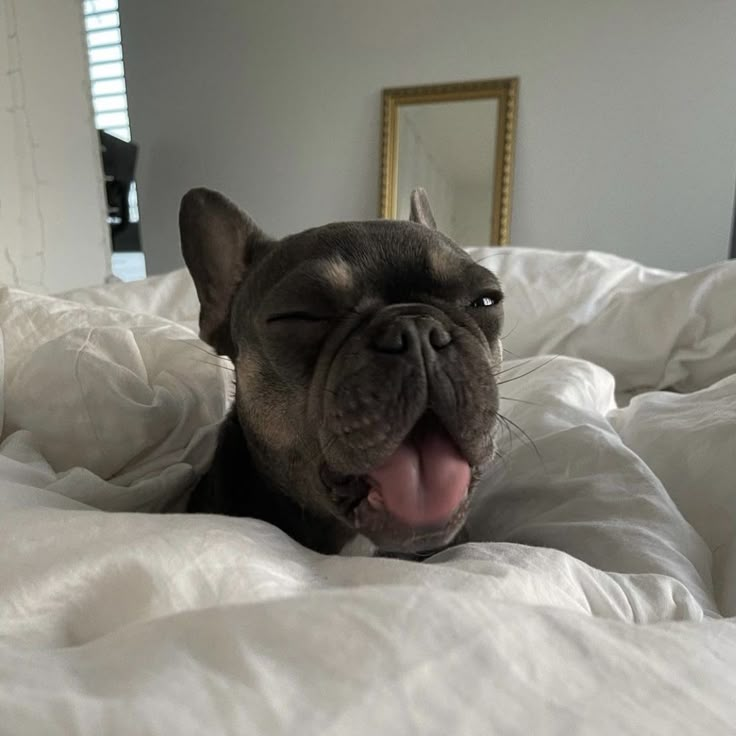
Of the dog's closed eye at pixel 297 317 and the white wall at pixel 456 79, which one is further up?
the white wall at pixel 456 79

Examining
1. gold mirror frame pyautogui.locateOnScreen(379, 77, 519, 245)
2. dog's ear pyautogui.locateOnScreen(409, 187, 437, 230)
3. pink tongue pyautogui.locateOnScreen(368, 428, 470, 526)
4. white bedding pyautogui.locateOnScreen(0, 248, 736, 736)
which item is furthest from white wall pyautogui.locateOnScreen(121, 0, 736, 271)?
pink tongue pyautogui.locateOnScreen(368, 428, 470, 526)

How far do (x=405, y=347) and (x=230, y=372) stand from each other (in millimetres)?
914

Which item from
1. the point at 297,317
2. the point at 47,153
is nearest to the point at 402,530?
the point at 297,317

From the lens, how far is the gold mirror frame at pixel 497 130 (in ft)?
13.0

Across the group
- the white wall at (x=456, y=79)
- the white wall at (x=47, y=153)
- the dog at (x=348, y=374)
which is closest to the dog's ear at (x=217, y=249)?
the dog at (x=348, y=374)

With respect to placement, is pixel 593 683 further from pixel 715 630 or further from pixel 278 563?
pixel 278 563

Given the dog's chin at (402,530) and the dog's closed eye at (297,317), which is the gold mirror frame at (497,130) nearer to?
the dog's closed eye at (297,317)

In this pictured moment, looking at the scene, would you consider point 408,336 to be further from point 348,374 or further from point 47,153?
point 47,153

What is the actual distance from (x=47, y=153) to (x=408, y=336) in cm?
326

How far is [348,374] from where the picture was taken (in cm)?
90

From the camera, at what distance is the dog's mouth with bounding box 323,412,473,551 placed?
2.84ft

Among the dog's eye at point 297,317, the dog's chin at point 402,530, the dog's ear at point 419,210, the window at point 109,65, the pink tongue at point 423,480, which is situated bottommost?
the dog's chin at point 402,530

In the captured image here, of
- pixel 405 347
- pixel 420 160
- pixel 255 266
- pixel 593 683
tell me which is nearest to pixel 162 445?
Result: pixel 255 266

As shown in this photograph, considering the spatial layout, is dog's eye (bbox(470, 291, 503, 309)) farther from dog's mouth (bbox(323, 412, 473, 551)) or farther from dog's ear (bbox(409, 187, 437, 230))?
dog's ear (bbox(409, 187, 437, 230))
